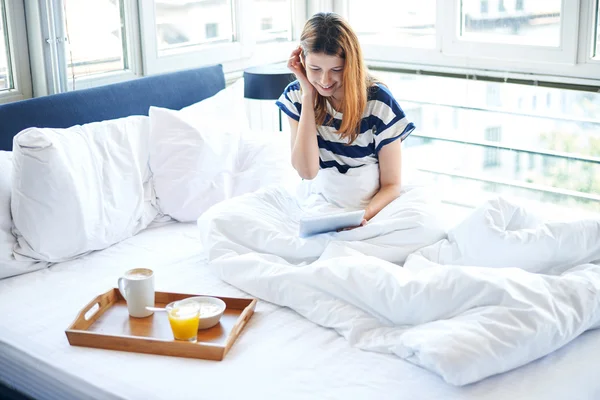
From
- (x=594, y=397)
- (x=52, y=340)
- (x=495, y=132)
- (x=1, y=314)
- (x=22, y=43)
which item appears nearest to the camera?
(x=594, y=397)

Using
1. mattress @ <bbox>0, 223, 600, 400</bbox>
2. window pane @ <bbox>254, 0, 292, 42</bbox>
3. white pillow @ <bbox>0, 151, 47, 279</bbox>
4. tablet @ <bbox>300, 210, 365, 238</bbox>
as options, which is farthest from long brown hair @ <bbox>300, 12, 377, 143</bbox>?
window pane @ <bbox>254, 0, 292, 42</bbox>

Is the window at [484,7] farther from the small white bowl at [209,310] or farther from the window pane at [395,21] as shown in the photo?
the small white bowl at [209,310]

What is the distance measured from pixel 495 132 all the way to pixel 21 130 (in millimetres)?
2043

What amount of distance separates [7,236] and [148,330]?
68cm

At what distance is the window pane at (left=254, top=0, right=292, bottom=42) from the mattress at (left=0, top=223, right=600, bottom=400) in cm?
201

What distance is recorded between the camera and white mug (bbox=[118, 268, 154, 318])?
1896 mm

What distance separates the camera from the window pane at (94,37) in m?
2.89

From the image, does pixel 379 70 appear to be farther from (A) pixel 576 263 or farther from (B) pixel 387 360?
(B) pixel 387 360

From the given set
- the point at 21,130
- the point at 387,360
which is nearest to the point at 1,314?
the point at 21,130

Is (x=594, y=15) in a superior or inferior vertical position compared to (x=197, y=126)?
superior

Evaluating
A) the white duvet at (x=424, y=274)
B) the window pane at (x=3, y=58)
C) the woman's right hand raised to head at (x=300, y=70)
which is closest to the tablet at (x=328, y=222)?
the white duvet at (x=424, y=274)

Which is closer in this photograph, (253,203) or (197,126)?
(253,203)

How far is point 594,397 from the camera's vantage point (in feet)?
5.15

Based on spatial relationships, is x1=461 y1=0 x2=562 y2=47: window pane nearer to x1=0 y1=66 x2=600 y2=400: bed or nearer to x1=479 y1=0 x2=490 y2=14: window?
x1=479 y1=0 x2=490 y2=14: window
